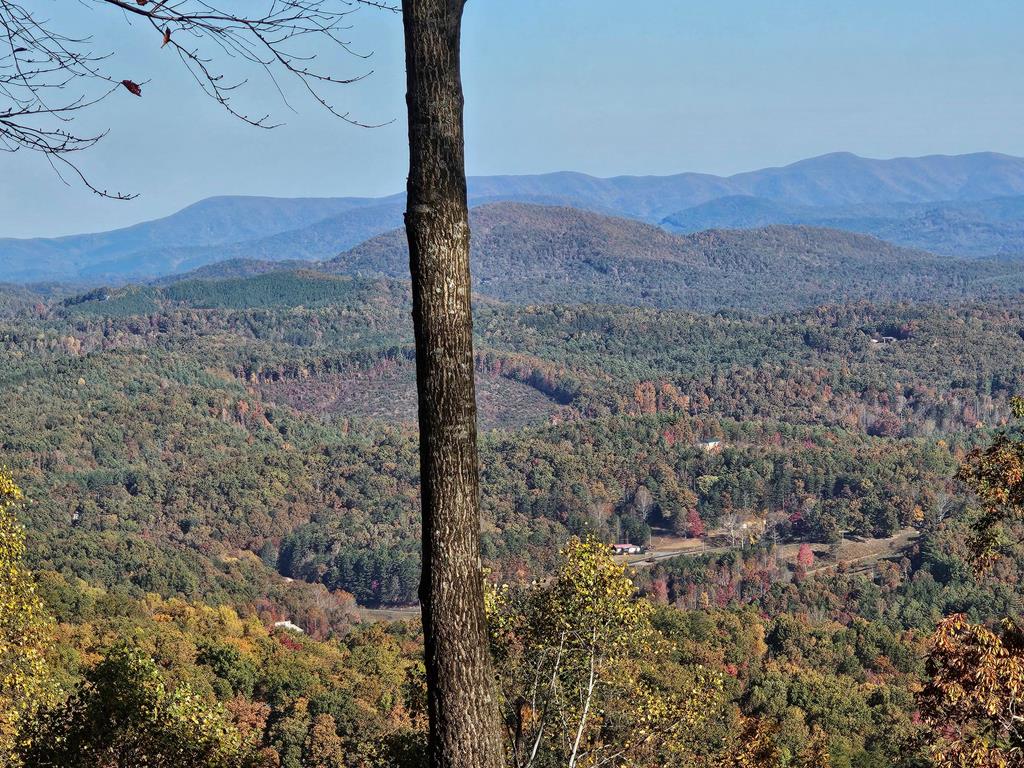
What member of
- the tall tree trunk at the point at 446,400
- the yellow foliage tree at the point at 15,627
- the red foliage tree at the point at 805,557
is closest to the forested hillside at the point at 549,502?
the red foliage tree at the point at 805,557

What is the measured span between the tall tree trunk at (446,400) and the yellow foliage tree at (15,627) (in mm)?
5935

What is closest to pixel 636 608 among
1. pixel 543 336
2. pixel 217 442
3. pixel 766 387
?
pixel 217 442

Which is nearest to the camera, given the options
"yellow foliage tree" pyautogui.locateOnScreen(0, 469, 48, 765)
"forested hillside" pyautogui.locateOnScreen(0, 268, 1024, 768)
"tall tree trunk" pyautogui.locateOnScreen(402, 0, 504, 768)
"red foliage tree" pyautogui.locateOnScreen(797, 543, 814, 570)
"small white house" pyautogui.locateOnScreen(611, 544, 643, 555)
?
"tall tree trunk" pyautogui.locateOnScreen(402, 0, 504, 768)

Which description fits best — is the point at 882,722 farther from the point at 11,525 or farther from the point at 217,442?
the point at 217,442

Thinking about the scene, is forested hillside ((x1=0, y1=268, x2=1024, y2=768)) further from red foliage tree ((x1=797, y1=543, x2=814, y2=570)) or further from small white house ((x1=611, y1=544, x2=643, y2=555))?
small white house ((x1=611, y1=544, x2=643, y2=555))

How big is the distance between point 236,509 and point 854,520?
45709 millimetres

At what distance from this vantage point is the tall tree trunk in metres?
3.83

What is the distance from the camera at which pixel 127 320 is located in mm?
173750

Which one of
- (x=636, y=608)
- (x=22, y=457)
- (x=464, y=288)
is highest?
(x=464, y=288)

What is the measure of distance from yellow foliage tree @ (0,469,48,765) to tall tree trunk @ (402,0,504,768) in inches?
234

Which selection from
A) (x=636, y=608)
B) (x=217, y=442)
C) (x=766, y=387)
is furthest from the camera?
(x=766, y=387)

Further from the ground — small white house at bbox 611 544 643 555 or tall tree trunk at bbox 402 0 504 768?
tall tree trunk at bbox 402 0 504 768

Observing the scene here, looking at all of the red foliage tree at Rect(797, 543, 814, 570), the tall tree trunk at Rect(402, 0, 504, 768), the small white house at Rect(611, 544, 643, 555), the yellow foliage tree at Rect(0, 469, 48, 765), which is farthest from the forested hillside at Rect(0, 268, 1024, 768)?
the tall tree trunk at Rect(402, 0, 504, 768)

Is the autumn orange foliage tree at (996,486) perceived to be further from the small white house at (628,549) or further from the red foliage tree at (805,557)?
the small white house at (628,549)
